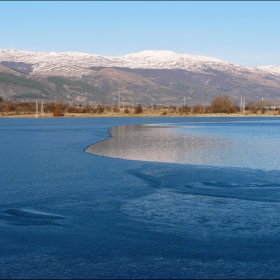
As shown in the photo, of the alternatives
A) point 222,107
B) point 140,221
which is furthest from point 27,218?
point 222,107

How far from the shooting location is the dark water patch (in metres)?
9.67

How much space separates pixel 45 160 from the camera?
20.1m

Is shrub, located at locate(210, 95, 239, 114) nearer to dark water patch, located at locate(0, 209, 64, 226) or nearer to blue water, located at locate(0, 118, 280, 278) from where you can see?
blue water, located at locate(0, 118, 280, 278)

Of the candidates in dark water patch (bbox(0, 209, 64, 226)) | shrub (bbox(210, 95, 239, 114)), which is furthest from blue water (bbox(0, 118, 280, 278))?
shrub (bbox(210, 95, 239, 114))

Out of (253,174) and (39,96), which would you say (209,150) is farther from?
(39,96)

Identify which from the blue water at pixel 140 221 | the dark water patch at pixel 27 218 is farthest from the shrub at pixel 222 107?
the dark water patch at pixel 27 218

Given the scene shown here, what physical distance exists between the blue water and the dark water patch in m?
0.02

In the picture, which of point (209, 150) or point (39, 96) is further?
point (39, 96)

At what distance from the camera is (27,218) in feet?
33.0

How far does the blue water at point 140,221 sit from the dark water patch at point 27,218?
0.02 metres

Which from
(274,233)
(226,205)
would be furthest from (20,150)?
(274,233)

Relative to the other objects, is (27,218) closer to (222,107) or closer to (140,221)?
(140,221)

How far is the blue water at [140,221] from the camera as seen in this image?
7281mm

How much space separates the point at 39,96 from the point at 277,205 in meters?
188
